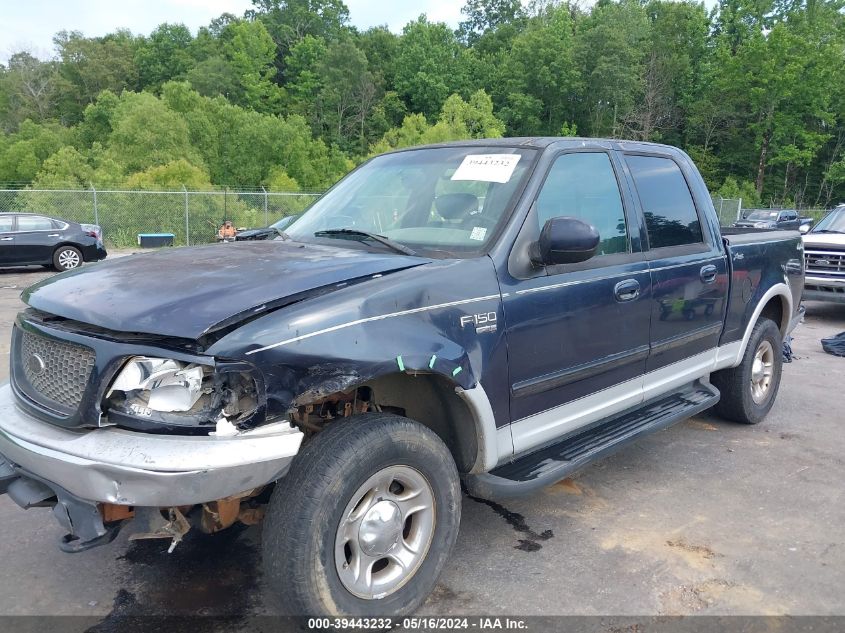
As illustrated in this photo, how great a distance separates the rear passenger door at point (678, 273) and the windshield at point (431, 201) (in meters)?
1.06

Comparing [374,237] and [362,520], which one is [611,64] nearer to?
[374,237]

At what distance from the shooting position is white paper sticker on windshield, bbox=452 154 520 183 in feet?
11.2

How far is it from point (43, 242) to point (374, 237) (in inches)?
591

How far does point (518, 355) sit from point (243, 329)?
1313 mm

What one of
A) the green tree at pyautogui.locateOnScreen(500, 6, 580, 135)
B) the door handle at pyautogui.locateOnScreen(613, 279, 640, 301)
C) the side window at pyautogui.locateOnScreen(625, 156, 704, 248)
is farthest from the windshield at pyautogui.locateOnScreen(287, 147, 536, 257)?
the green tree at pyautogui.locateOnScreen(500, 6, 580, 135)

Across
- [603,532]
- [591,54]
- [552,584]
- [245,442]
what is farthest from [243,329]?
[591,54]

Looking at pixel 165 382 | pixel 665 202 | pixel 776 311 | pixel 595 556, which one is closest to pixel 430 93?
pixel 776 311

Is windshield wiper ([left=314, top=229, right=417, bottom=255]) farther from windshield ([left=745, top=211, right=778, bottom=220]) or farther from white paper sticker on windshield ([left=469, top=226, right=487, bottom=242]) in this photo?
windshield ([left=745, top=211, right=778, bottom=220])

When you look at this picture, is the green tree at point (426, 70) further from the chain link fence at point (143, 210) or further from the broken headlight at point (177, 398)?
the broken headlight at point (177, 398)

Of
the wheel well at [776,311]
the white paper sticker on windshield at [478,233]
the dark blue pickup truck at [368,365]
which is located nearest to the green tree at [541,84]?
the wheel well at [776,311]

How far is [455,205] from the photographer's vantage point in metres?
3.40

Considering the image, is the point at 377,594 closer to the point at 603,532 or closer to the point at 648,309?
the point at 603,532

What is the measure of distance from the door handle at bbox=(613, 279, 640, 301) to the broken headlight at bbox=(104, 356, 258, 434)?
6.89 feet

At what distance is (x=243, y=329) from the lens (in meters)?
2.24
